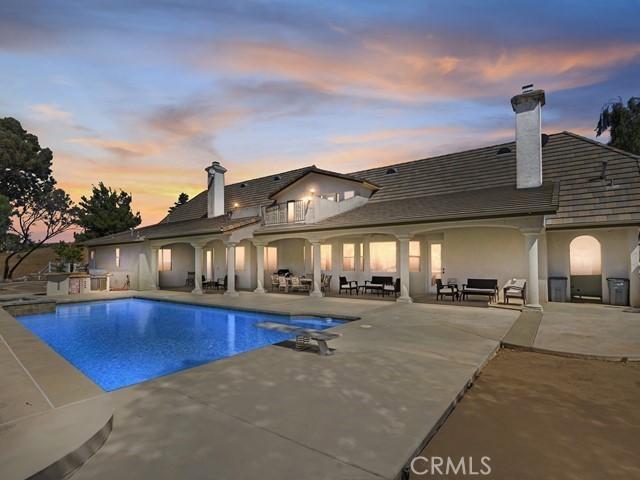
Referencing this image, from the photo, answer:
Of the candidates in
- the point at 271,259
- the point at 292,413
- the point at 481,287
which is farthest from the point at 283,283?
the point at 292,413

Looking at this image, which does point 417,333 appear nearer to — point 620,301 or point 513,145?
point 620,301

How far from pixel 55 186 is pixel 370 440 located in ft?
144

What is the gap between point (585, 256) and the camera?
13.6 meters

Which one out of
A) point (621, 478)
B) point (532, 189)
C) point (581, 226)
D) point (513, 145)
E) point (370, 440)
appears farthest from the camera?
point (513, 145)

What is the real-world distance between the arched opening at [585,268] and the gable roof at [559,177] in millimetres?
1786

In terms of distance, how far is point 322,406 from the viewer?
398 centimetres

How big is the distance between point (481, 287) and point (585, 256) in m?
4.57

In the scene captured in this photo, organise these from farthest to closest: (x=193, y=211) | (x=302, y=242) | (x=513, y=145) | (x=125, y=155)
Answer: (x=193, y=211), (x=125, y=155), (x=302, y=242), (x=513, y=145)

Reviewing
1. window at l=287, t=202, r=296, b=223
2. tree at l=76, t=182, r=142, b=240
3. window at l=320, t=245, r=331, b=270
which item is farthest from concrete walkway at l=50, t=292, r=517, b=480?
tree at l=76, t=182, r=142, b=240

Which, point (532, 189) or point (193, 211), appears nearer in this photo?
point (532, 189)

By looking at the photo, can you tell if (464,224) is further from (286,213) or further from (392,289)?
(286,213)

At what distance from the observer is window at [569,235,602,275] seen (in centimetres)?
1337

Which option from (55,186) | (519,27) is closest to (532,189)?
(519,27)

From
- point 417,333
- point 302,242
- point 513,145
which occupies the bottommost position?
point 417,333
